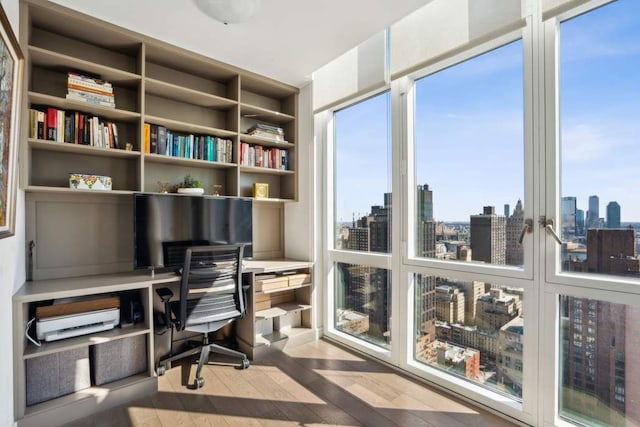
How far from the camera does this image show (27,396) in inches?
74.9

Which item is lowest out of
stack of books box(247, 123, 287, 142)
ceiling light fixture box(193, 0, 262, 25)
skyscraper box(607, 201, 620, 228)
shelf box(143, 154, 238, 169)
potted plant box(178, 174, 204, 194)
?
skyscraper box(607, 201, 620, 228)

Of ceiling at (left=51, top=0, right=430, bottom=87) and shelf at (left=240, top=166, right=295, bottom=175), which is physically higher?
ceiling at (left=51, top=0, right=430, bottom=87)

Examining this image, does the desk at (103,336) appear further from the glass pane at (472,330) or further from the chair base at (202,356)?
the glass pane at (472,330)

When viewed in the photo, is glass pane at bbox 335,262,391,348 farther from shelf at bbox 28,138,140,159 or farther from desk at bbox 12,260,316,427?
shelf at bbox 28,138,140,159

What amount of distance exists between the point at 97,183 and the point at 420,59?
100 inches

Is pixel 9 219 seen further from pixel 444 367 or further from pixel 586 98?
pixel 586 98

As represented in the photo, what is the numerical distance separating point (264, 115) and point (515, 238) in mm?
2566

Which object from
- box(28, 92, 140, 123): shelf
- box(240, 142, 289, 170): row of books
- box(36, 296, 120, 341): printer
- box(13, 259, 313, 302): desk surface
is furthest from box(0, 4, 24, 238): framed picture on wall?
box(240, 142, 289, 170): row of books

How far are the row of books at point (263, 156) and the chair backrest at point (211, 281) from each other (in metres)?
1.01

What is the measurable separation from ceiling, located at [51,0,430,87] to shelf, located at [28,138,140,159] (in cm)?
91

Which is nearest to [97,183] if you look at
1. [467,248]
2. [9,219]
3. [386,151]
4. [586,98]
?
[9,219]

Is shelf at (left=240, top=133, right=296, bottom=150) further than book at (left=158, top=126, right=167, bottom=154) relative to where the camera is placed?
Yes

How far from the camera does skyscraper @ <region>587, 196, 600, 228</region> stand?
5.48 feet

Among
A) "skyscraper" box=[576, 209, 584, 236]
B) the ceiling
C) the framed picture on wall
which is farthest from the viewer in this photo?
the ceiling
